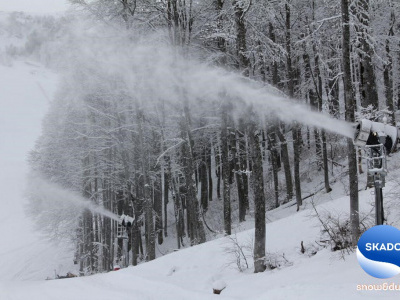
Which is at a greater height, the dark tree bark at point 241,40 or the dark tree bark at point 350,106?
the dark tree bark at point 241,40

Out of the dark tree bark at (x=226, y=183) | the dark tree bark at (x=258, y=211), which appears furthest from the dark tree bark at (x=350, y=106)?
the dark tree bark at (x=226, y=183)

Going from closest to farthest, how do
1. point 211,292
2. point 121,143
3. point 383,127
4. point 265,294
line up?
1. point 383,127
2. point 265,294
3. point 211,292
4. point 121,143

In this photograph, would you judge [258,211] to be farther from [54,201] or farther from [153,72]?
[54,201]

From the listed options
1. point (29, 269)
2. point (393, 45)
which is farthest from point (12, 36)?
point (393, 45)

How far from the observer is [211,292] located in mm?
8914

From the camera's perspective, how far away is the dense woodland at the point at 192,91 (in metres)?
11.2

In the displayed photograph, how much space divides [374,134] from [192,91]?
10030mm

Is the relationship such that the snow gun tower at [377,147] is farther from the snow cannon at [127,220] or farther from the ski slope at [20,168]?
the ski slope at [20,168]

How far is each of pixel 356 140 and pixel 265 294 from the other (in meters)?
3.25

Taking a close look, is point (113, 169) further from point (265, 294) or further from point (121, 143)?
point (265, 294)

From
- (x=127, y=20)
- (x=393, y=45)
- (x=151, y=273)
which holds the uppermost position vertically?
(x=127, y=20)

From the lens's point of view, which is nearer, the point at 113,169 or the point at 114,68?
the point at 114,68

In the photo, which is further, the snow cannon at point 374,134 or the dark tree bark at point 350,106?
the dark tree bark at point 350,106

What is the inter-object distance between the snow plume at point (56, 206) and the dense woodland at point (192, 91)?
444mm
